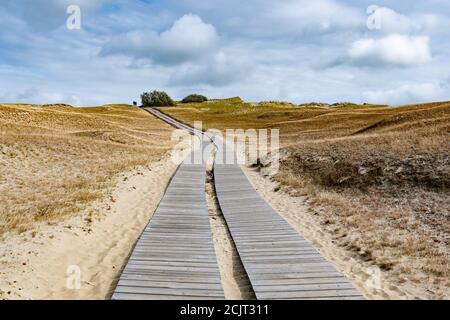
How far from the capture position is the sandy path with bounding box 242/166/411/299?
918 centimetres

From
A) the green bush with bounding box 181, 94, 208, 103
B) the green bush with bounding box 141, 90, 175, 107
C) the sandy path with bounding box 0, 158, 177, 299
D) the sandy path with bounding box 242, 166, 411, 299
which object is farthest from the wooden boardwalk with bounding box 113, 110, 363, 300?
the green bush with bounding box 181, 94, 208, 103

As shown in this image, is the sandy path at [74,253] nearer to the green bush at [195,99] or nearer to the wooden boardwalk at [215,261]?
the wooden boardwalk at [215,261]

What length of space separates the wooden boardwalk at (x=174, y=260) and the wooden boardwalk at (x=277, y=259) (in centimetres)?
97

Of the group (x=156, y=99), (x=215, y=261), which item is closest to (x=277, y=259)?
(x=215, y=261)

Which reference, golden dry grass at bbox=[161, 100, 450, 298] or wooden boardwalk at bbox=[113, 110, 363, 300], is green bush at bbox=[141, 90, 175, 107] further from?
wooden boardwalk at bbox=[113, 110, 363, 300]

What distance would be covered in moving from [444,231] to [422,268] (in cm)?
346

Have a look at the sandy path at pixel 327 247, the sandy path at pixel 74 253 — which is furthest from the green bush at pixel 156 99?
the sandy path at pixel 74 253

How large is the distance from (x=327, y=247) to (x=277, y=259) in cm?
248

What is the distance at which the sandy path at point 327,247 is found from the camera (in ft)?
30.1

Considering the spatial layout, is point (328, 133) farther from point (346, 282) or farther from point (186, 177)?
point (346, 282)

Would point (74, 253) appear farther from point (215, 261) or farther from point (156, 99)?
point (156, 99)

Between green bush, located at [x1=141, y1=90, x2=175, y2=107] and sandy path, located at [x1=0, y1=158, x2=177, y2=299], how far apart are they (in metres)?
121

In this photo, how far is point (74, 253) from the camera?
11531 mm
